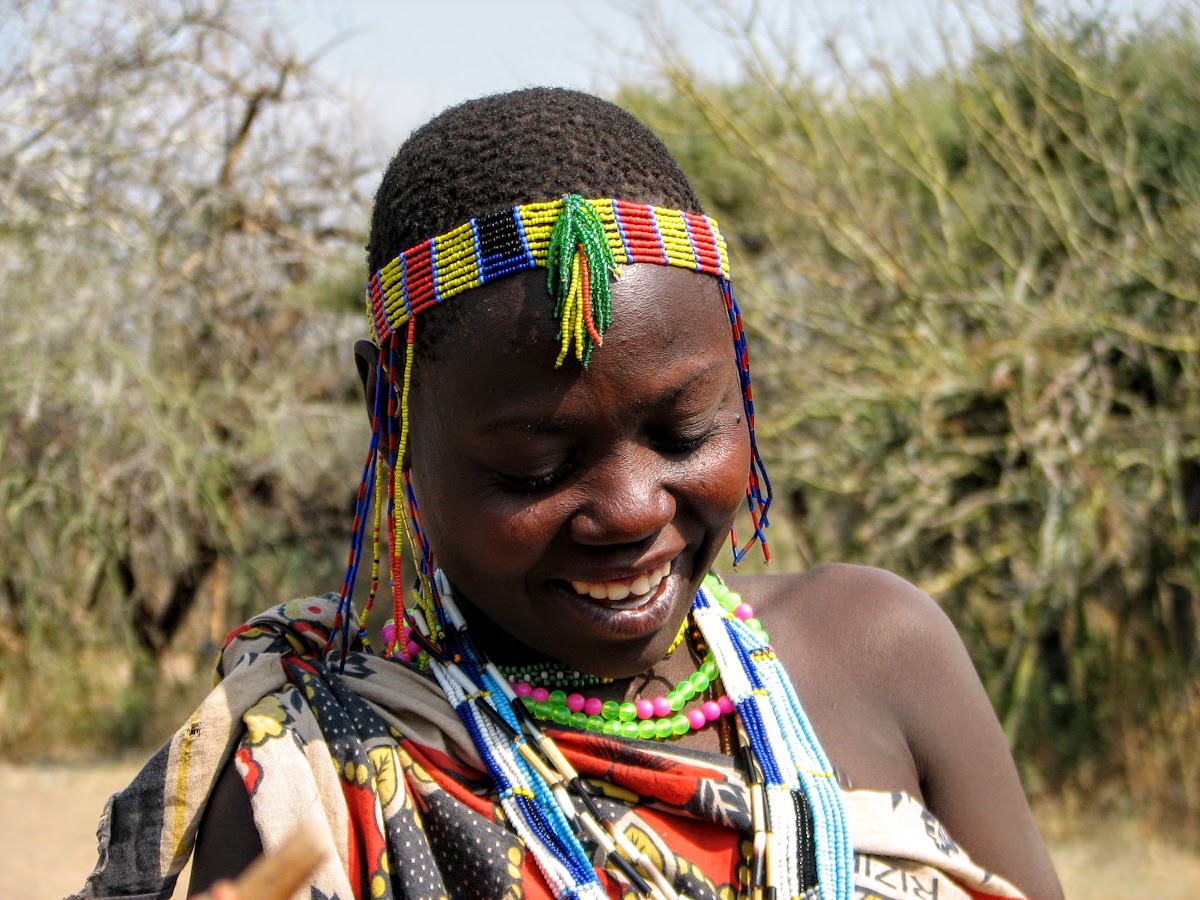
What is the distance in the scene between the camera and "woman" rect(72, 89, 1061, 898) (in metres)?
1.41

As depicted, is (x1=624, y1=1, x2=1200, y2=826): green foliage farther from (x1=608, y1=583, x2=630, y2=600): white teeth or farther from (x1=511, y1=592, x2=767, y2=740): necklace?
(x1=608, y1=583, x2=630, y2=600): white teeth

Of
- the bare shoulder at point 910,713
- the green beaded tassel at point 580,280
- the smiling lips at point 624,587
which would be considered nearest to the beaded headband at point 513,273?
the green beaded tassel at point 580,280

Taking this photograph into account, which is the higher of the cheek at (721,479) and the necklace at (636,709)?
the cheek at (721,479)

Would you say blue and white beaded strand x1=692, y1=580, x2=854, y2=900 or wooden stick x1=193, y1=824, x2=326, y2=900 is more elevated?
wooden stick x1=193, y1=824, x2=326, y2=900

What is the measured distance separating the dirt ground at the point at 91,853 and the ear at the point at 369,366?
15.0 feet

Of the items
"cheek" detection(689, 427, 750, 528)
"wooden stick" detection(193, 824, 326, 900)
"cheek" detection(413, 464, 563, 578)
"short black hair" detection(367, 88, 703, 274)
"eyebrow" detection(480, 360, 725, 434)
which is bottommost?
"wooden stick" detection(193, 824, 326, 900)

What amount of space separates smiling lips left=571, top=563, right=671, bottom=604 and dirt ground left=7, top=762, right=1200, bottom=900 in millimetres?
4748

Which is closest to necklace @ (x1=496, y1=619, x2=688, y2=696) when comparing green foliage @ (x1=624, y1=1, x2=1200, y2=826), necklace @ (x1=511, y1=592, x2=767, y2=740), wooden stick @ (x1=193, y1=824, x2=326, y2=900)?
necklace @ (x1=511, y1=592, x2=767, y2=740)

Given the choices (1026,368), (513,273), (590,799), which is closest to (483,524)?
(513,273)

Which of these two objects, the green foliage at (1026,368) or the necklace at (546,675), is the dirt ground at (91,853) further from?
the necklace at (546,675)

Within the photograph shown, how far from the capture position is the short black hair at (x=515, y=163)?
1466mm

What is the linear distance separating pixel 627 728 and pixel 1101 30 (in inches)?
232

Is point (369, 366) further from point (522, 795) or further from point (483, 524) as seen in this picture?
point (522, 795)

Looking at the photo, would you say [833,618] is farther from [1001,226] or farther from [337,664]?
[1001,226]
